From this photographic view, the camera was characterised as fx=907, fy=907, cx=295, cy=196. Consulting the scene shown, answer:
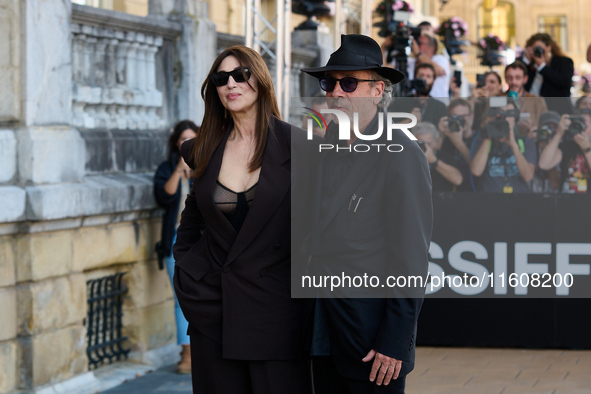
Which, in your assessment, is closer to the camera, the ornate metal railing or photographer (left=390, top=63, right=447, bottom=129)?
the ornate metal railing

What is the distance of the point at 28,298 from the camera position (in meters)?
5.32

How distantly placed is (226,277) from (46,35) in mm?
2806

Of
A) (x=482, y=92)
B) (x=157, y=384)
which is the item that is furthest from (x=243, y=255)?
(x=482, y=92)

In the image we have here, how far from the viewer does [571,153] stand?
6781mm

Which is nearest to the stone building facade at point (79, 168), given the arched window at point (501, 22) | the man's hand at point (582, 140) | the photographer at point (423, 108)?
the photographer at point (423, 108)

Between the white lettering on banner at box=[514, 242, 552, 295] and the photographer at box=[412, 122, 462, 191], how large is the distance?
70 centimetres

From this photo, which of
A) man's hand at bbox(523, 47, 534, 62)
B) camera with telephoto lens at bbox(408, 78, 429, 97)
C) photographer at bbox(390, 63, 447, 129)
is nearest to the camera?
photographer at bbox(390, 63, 447, 129)

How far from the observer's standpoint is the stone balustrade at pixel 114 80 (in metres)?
6.11

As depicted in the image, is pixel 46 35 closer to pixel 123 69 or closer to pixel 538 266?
pixel 123 69

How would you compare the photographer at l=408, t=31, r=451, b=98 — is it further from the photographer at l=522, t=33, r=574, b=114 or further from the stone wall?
the stone wall

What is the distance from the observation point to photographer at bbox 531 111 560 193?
22.3ft

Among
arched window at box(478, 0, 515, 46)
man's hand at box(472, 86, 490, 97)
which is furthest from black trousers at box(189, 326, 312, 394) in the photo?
arched window at box(478, 0, 515, 46)

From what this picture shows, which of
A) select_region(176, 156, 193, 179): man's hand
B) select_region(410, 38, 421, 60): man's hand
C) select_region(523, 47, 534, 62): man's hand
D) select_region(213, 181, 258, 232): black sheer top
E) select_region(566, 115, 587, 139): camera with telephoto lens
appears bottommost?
select_region(213, 181, 258, 232): black sheer top

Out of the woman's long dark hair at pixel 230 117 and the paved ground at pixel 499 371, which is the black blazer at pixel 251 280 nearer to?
the woman's long dark hair at pixel 230 117
